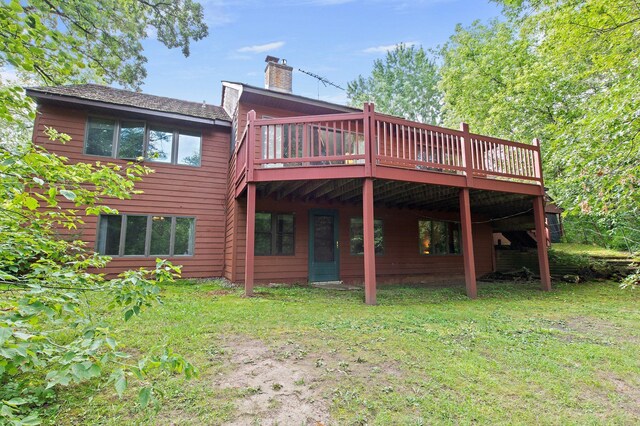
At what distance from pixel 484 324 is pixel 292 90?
959cm

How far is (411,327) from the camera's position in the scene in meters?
4.19

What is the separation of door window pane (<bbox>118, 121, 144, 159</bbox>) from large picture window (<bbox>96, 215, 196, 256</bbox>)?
5.90 ft

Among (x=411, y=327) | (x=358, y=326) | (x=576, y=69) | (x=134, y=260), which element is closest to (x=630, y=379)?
(x=411, y=327)

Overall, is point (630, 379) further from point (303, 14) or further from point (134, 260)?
point (303, 14)

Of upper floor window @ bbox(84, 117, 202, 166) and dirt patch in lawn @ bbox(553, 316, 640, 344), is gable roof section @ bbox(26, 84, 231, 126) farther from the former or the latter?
dirt patch in lawn @ bbox(553, 316, 640, 344)

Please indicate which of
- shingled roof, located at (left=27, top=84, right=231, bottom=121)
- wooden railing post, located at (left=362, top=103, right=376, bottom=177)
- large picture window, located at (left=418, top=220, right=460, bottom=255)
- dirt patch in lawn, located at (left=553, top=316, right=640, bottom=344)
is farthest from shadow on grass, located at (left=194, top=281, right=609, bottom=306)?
shingled roof, located at (left=27, top=84, right=231, bottom=121)

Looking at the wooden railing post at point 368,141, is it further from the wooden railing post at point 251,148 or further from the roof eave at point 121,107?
the roof eave at point 121,107

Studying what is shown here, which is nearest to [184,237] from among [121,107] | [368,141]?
[121,107]

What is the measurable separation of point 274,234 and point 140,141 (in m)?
4.65

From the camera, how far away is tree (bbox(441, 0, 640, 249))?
4.80 metres

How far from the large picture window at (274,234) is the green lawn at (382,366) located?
10.3 ft

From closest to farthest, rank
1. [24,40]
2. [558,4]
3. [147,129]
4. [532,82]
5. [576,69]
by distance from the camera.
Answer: [24,40] < [147,129] < [558,4] < [576,69] < [532,82]

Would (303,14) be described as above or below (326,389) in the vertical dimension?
above

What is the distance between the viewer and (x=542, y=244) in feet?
25.5
